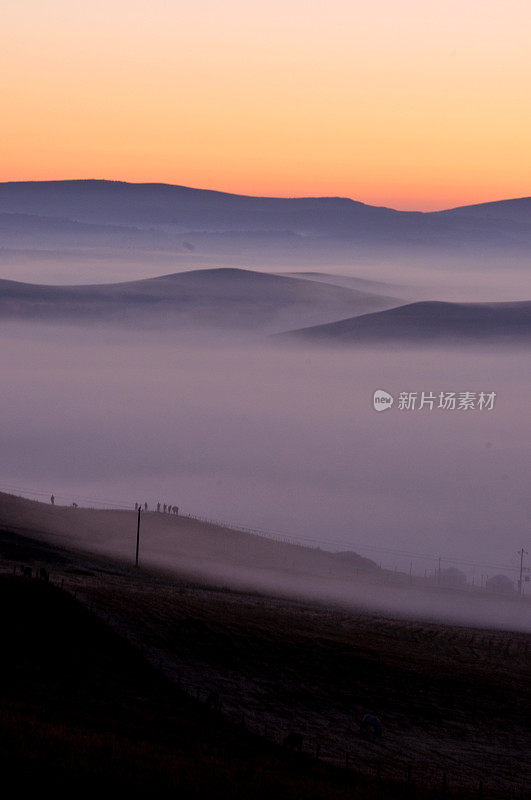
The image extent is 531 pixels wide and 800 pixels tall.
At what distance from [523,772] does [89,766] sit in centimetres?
1972

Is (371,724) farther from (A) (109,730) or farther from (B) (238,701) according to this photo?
(A) (109,730)

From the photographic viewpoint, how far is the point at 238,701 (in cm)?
5084

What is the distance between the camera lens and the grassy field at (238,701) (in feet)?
115

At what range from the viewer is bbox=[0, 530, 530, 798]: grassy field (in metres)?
35.1

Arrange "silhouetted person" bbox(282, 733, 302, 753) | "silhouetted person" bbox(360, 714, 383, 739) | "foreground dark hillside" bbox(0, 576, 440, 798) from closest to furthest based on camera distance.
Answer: "foreground dark hillside" bbox(0, 576, 440, 798) → "silhouetted person" bbox(282, 733, 302, 753) → "silhouetted person" bbox(360, 714, 383, 739)

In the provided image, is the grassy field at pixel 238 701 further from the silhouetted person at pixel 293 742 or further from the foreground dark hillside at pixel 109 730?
the silhouetted person at pixel 293 742

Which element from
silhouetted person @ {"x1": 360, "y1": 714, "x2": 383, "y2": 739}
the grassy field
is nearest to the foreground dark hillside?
the grassy field

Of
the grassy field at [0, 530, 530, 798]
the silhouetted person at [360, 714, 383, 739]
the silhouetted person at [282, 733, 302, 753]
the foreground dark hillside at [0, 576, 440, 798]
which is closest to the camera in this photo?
the foreground dark hillside at [0, 576, 440, 798]

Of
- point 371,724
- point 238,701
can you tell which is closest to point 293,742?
point 371,724

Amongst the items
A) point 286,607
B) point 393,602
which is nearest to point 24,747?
point 286,607

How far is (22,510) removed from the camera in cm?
14438

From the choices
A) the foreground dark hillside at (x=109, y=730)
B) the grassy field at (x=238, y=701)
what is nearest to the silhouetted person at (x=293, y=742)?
the grassy field at (x=238, y=701)

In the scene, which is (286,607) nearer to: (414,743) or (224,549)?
(414,743)

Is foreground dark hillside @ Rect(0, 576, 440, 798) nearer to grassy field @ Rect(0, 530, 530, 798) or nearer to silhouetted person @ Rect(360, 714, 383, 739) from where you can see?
grassy field @ Rect(0, 530, 530, 798)
